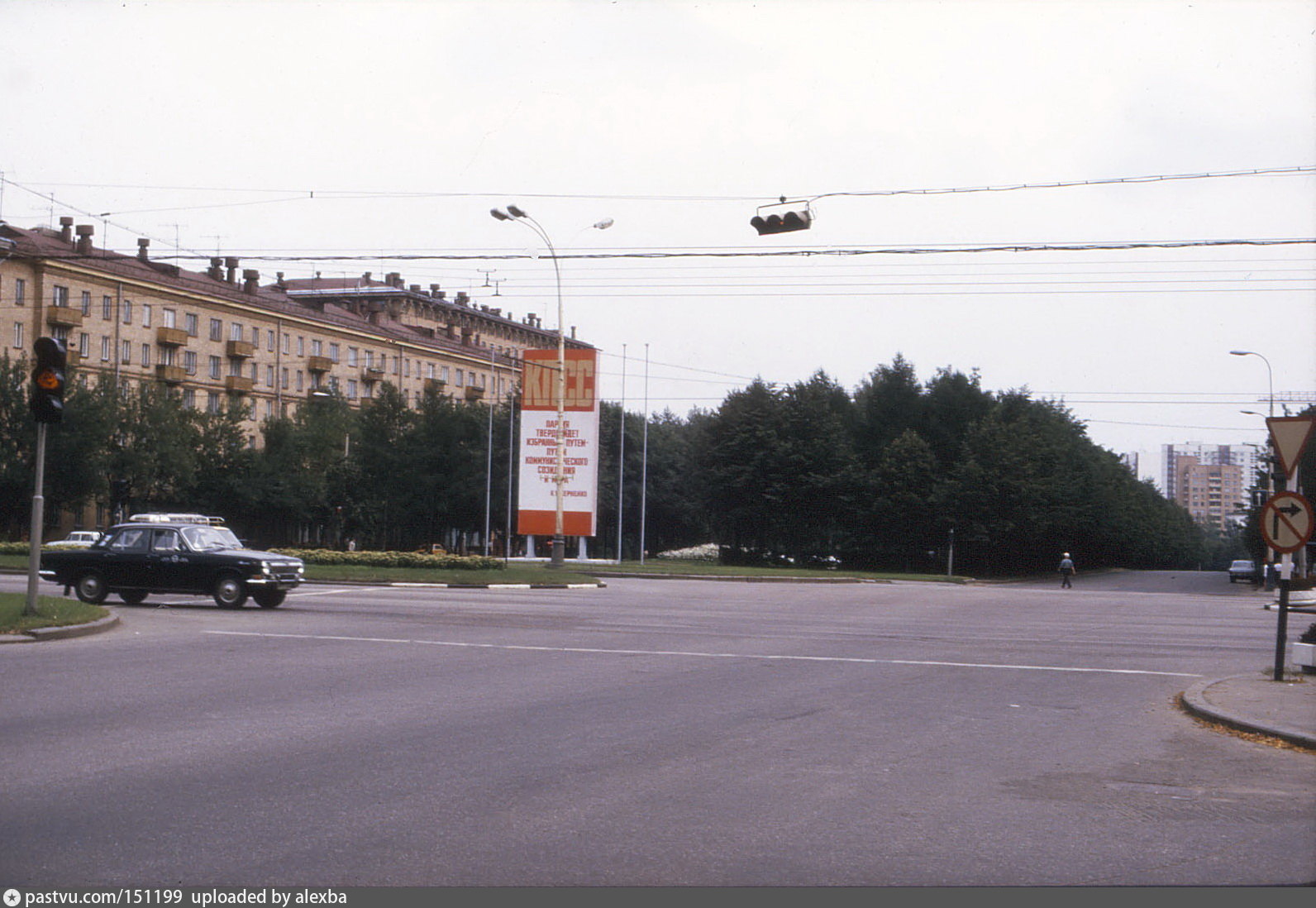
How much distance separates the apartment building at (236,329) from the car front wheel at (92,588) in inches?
1512

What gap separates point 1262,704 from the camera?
12.0 m

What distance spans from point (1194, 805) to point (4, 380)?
70.9m

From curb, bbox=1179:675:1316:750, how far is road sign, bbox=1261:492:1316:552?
1673mm

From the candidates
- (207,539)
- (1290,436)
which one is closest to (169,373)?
(207,539)

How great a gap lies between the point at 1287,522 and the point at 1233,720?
326 centimetres

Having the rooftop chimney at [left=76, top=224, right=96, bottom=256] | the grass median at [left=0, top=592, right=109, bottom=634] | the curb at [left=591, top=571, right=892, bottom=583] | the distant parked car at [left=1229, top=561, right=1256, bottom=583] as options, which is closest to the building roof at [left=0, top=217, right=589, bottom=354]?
the rooftop chimney at [left=76, top=224, right=96, bottom=256]

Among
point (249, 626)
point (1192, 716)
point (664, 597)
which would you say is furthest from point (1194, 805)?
point (664, 597)

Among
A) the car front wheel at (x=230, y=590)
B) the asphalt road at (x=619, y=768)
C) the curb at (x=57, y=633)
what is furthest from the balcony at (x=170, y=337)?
the asphalt road at (x=619, y=768)

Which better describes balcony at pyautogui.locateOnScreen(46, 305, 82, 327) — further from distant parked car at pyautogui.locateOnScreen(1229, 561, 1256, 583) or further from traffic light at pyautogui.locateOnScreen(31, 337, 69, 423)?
distant parked car at pyautogui.locateOnScreen(1229, 561, 1256, 583)

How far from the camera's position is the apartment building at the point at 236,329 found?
75062 mm

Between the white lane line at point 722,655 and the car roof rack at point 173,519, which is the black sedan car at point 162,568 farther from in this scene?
the car roof rack at point 173,519

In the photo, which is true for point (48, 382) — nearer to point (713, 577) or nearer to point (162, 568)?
point (162, 568)

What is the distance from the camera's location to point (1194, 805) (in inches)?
306

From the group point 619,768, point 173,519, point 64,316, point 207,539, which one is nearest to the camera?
Result: point 619,768
